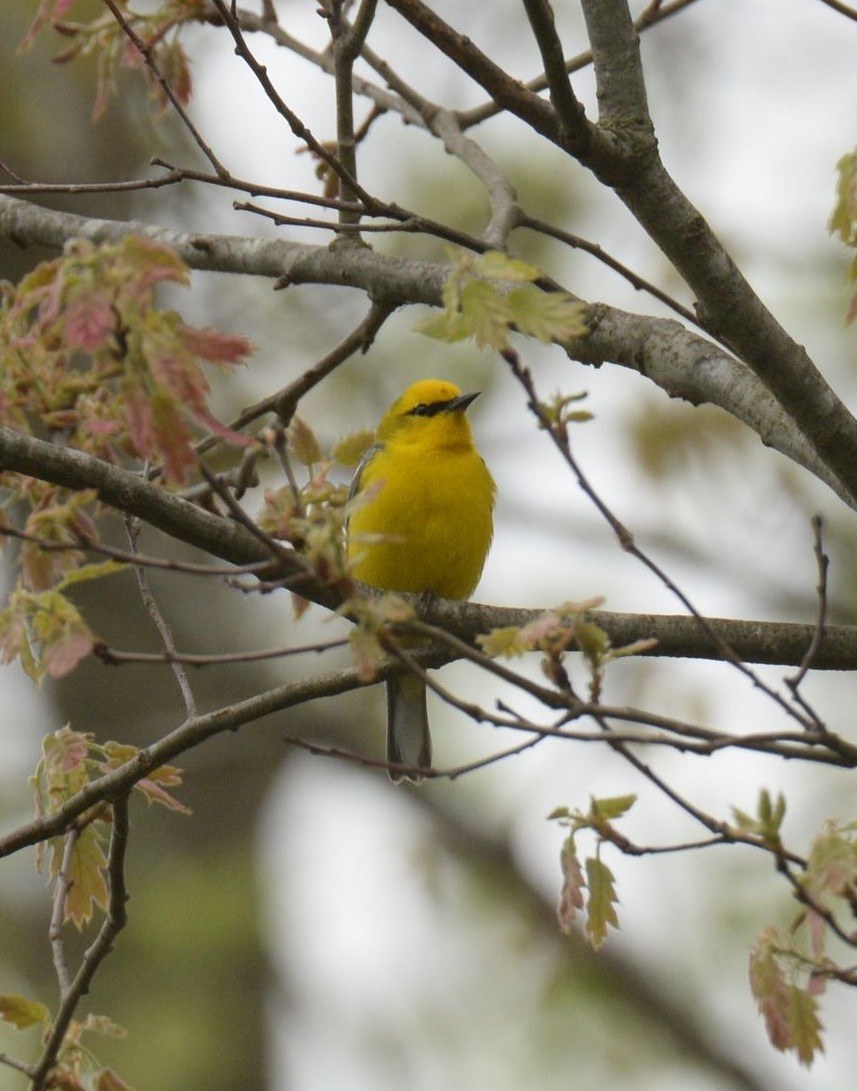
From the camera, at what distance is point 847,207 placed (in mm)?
3021

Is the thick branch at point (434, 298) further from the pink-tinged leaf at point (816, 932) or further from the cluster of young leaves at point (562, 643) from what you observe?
the pink-tinged leaf at point (816, 932)

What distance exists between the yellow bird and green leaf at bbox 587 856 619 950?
6.67ft

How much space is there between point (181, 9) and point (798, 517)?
18.1 feet

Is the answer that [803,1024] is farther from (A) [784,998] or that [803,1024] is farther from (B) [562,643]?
(B) [562,643]

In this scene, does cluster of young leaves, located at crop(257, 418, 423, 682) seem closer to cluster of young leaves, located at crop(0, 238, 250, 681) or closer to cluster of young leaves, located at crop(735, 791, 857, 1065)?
cluster of young leaves, located at crop(0, 238, 250, 681)

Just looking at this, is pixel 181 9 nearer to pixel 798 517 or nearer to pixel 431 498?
pixel 431 498

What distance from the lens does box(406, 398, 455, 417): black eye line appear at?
574cm

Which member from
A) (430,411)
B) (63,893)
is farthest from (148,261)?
(430,411)

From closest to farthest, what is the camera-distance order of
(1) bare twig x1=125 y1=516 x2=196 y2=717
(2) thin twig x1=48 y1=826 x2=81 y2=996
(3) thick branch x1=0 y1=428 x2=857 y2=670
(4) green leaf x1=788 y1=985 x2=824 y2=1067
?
(4) green leaf x1=788 y1=985 x2=824 y2=1067, (3) thick branch x1=0 y1=428 x2=857 y2=670, (2) thin twig x1=48 y1=826 x2=81 y2=996, (1) bare twig x1=125 y1=516 x2=196 y2=717

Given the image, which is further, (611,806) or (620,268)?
(620,268)

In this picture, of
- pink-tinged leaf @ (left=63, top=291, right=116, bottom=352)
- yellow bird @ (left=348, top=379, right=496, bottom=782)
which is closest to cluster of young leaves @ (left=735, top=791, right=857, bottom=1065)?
pink-tinged leaf @ (left=63, top=291, right=116, bottom=352)

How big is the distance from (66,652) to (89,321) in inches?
23.6

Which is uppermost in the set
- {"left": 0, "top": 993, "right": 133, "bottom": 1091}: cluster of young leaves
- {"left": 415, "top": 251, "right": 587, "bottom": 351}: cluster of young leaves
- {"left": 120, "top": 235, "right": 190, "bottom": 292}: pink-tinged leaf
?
{"left": 415, "top": 251, "right": 587, "bottom": 351}: cluster of young leaves

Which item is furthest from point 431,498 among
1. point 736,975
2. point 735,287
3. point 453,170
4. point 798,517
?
point 736,975
